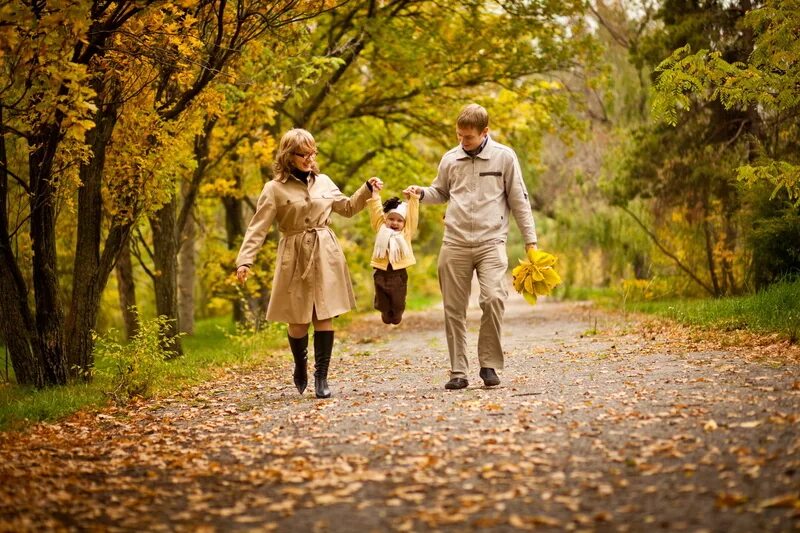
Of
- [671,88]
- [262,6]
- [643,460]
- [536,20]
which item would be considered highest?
[536,20]

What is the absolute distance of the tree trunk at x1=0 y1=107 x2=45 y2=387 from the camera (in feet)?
26.9

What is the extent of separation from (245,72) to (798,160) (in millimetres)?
7752

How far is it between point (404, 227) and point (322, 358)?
1.68 metres

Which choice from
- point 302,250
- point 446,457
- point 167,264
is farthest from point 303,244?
point 167,264

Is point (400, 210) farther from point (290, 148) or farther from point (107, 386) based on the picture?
point (107, 386)

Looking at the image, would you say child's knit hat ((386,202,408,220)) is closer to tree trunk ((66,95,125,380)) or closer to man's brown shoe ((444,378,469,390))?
man's brown shoe ((444,378,469,390))

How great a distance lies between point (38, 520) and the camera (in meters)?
4.04

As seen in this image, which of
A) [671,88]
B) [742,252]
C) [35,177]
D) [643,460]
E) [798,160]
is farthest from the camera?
[742,252]

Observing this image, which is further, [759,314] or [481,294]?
[759,314]

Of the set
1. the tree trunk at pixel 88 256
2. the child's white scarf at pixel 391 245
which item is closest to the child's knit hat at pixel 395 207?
the child's white scarf at pixel 391 245

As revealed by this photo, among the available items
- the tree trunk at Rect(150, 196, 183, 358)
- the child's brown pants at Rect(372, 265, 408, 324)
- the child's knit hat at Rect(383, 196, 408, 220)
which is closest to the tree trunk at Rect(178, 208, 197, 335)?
the tree trunk at Rect(150, 196, 183, 358)

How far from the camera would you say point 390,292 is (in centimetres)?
851

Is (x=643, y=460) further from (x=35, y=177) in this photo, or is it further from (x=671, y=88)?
(x=35, y=177)

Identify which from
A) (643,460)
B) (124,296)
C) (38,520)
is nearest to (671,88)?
(643,460)
